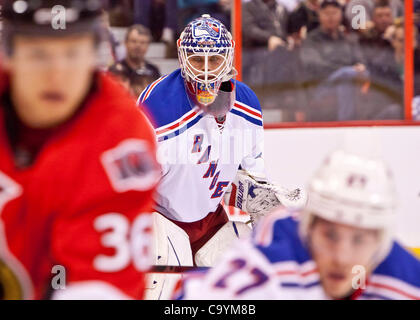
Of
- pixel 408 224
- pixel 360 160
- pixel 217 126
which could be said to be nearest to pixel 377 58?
pixel 408 224

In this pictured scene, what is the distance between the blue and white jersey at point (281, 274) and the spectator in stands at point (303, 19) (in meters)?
2.72

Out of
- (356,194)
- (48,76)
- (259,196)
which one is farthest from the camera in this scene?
(259,196)

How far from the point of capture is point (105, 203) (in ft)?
3.83

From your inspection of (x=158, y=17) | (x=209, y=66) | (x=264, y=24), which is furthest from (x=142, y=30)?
(x=209, y=66)

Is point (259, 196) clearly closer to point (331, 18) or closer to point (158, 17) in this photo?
point (158, 17)

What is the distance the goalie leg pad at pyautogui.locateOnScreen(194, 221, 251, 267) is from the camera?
275 centimetres

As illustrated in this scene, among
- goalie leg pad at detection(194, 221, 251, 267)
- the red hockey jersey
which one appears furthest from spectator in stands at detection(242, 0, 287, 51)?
the red hockey jersey

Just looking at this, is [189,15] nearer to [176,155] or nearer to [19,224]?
[176,155]

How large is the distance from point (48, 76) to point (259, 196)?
159 centimetres

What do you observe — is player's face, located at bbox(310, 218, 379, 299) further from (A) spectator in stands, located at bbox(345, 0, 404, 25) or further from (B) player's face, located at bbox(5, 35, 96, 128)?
(A) spectator in stands, located at bbox(345, 0, 404, 25)

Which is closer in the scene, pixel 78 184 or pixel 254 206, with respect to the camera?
pixel 78 184

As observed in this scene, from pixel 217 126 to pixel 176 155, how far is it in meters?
0.18

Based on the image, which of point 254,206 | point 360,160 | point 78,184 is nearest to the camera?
point 78,184

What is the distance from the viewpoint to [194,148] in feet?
9.05
